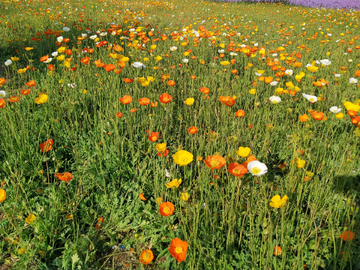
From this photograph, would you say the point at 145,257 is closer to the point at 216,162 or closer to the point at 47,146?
the point at 216,162

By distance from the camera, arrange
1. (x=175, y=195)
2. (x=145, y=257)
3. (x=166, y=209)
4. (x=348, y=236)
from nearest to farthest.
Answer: (x=348, y=236)
(x=145, y=257)
(x=166, y=209)
(x=175, y=195)

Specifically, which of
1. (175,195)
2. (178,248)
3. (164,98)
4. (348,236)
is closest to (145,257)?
(178,248)

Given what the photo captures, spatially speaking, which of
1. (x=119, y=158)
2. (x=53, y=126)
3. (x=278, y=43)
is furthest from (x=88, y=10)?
(x=119, y=158)

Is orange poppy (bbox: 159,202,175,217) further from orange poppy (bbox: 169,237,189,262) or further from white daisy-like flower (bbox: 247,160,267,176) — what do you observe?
white daisy-like flower (bbox: 247,160,267,176)

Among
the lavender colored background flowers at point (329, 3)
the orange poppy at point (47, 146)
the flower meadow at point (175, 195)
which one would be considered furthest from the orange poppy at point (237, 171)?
the lavender colored background flowers at point (329, 3)

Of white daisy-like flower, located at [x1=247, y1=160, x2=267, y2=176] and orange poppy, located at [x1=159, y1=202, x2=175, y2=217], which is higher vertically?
white daisy-like flower, located at [x1=247, y1=160, x2=267, y2=176]

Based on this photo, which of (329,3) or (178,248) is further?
(329,3)

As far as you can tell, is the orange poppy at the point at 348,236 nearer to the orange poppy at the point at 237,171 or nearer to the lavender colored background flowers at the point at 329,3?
the orange poppy at the point at 237,171

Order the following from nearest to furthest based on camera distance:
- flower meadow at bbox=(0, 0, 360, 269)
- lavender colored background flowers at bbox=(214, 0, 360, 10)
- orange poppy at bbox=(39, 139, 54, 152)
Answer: flower meadow at bbox=(0, 0, 360, 269), orange poppy at bbox=(39, 139, 54, 152), lavender colored background flowers at bbox=(214, 0, 360, 10)

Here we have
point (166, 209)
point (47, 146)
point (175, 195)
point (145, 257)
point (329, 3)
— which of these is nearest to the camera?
point (145, 257)

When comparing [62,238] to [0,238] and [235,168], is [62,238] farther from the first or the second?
[235,168]

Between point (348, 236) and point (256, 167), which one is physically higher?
point (256, 167)

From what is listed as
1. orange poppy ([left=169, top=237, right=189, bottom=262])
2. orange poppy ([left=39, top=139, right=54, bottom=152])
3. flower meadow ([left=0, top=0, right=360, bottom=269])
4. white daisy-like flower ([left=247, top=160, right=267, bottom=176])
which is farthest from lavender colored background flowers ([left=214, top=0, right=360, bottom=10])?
orange poppy ([left=169, top=237, right=189, bottom=262])

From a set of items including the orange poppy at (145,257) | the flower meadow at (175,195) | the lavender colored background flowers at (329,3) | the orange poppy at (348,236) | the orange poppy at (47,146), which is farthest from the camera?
the lavender colored background flowers at (329,3)
